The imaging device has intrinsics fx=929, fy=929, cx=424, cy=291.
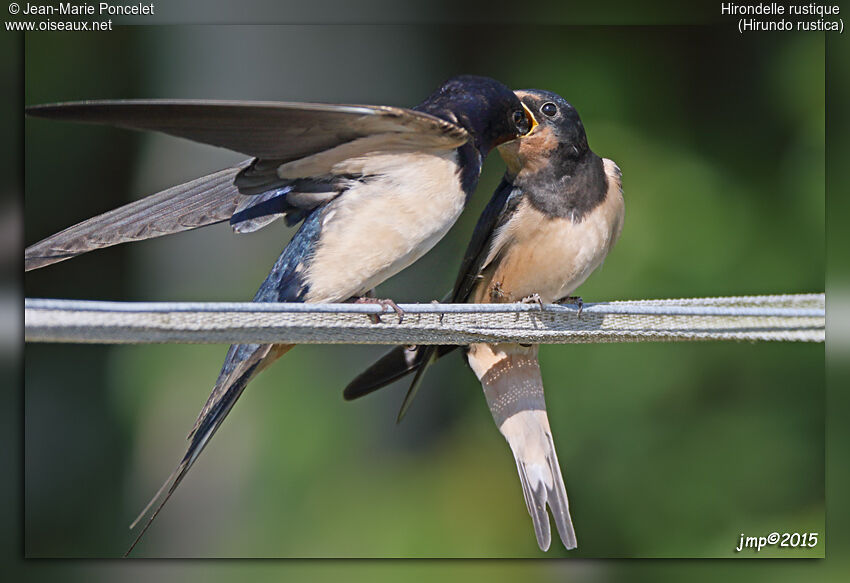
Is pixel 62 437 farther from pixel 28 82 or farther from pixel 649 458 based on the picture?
pixel 649 458

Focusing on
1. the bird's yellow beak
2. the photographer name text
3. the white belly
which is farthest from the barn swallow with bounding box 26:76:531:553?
the photographer name text

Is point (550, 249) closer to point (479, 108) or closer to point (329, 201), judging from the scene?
point (479, 108)

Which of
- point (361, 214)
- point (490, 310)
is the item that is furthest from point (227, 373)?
point (490, 310)

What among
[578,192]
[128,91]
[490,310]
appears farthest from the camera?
[128,91]

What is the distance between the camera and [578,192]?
1.60 meters

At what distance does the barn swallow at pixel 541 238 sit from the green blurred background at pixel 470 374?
383 mm

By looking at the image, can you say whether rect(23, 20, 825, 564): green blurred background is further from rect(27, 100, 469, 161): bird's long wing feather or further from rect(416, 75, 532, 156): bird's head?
rect(27, 100, 469, 161): bird's long wing feather

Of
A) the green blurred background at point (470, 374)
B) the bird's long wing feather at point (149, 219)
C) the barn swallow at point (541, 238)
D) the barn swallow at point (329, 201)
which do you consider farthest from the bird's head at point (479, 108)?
the green blurred background at point (470, 374)

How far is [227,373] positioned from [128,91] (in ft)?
3.38

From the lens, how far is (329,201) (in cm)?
141

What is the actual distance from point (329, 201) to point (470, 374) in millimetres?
964

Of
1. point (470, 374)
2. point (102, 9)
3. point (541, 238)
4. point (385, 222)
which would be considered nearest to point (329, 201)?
point (385, 222)

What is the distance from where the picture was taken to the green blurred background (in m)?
2.09

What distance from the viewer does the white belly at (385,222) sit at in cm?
131
